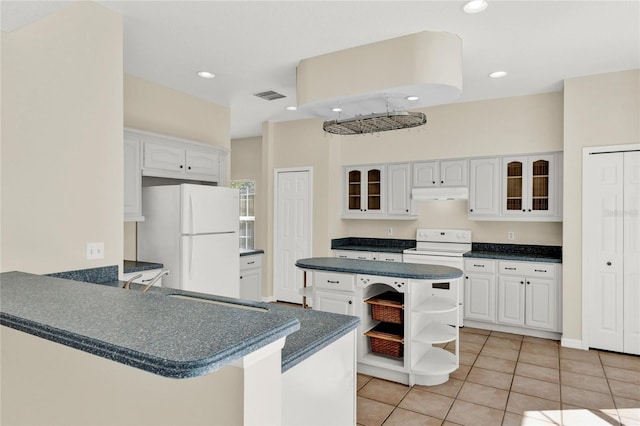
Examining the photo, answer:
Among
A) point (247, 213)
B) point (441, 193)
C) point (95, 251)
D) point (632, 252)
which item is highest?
point (441, 193)

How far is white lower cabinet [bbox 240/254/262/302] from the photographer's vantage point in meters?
4.71

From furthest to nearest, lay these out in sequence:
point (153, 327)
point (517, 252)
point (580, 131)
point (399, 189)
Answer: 1. point (399, 189)
2. point (517, 252)
3. point (580, 131)
4. point (153, 327)

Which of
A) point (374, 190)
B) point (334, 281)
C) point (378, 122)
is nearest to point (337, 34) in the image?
point (378, 122)

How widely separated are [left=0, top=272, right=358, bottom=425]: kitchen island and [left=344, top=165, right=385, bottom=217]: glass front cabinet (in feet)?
12.8

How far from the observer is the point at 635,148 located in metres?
3.82

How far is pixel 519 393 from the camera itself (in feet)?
10.1

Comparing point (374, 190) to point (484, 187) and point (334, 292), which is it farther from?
point (334, 292)

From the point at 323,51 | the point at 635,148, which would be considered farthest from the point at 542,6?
the point at 635,148

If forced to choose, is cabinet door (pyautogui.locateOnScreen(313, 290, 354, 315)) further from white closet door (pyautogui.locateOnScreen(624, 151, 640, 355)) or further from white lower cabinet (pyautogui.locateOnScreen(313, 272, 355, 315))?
white closet door (pyautogui.locateOnScreen(624, 151, 640, 355))

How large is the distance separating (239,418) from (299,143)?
528cm

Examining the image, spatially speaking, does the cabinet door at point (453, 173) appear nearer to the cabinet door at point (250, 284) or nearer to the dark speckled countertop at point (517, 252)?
the dark speckled countertop at point (517, 252)

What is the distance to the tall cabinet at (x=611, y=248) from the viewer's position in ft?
12.6

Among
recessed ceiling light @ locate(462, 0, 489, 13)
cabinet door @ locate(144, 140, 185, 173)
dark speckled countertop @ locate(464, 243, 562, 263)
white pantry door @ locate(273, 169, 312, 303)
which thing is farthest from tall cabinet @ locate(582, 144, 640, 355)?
cabinet door @ locate(144, 140, 185, 173)

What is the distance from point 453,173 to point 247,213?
3889 millimetres
